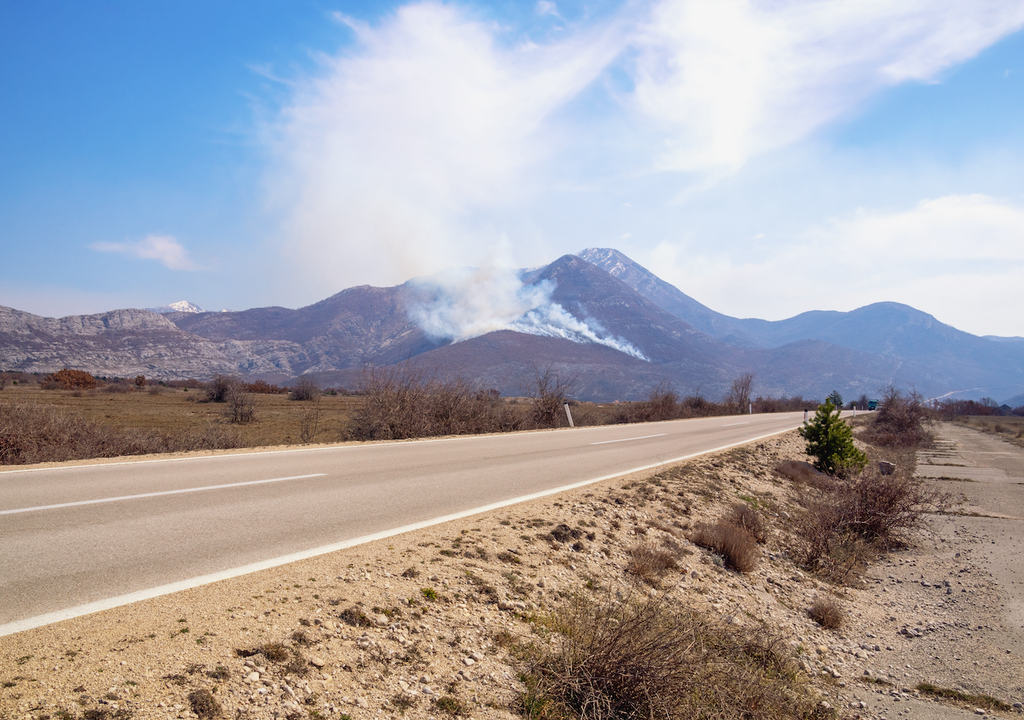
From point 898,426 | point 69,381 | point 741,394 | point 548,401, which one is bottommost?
point 898,426

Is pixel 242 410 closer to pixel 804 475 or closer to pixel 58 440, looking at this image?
pixel 58 440

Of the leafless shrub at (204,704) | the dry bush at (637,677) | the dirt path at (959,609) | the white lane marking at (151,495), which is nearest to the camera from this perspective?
the leafless shrub at (204,704)

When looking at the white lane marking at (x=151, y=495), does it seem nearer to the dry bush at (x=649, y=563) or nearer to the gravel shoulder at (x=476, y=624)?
the gravel shoulder at (x=476, y=624)

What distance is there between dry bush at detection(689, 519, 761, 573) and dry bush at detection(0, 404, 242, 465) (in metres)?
10.6

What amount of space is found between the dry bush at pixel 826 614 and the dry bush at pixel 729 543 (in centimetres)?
95

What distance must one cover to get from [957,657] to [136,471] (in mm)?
11608

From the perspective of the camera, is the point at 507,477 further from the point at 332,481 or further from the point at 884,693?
the point at 884,693

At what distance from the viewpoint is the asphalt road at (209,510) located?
4.21m

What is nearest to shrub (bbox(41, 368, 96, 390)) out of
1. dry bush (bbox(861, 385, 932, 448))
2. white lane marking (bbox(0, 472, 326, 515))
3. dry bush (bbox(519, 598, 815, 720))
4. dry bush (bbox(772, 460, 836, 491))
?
white lane marking (bbox(0, 472, 326, 515))

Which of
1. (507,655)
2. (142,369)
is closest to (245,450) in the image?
(507,655)

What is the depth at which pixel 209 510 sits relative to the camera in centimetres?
632

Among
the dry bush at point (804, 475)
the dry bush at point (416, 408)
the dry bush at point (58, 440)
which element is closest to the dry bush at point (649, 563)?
the dry bush at point (58, 440)

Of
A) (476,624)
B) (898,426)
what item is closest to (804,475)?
(476,624)

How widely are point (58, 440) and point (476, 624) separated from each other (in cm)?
1327
